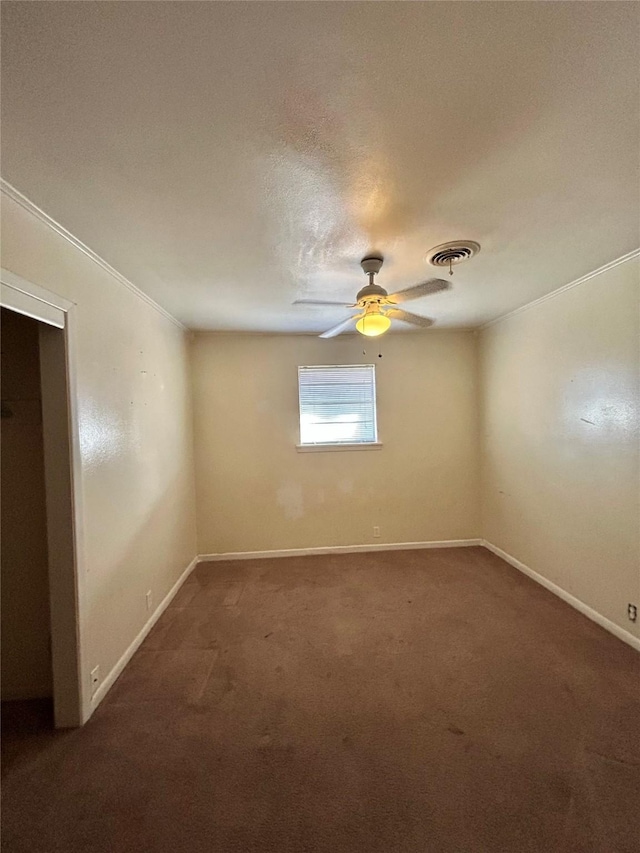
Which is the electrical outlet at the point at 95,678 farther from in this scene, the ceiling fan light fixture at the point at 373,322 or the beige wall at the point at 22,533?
the ceiling fan light fixture at the point at 373,322

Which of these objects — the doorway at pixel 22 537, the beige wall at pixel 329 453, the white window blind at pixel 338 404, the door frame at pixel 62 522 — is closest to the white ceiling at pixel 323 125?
the door frame at pixel 62 522

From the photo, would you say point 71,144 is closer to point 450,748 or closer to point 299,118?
point 299,118

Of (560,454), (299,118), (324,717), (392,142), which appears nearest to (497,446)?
(560,454)

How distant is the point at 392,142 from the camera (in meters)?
1.27

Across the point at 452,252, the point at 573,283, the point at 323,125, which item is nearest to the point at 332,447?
the point at 452,252

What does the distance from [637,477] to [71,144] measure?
11.0 feet

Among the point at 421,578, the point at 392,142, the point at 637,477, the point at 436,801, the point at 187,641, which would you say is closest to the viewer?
the point at 392,142

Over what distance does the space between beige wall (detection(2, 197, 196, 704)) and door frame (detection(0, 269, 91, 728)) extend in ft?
0.26

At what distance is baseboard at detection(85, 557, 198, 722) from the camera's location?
1.98 meters

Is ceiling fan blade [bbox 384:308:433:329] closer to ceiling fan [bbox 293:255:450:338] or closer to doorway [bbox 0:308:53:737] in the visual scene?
ceiling fan [bbox 293:255:450:338]

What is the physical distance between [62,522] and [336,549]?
9.59ft

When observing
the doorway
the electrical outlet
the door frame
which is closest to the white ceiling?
the door frame

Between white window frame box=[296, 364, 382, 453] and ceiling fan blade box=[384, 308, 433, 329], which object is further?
white window frame box=[296, 364, 382, 453]

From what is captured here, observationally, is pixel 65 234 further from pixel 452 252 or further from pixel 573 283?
pixel 573 283
